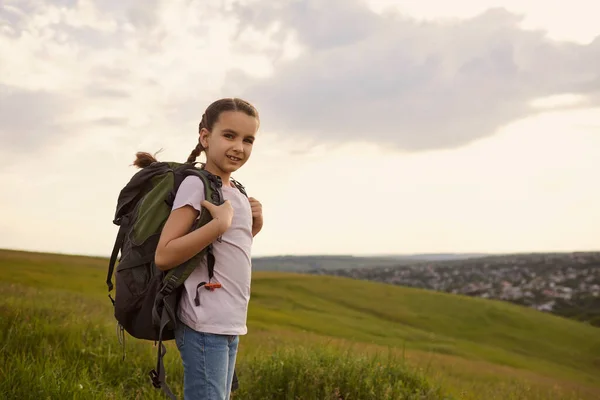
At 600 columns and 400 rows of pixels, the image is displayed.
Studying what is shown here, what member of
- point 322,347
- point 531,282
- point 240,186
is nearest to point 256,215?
point 240,186

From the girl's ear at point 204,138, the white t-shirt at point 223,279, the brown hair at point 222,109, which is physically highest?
the brown hair at point 222,109

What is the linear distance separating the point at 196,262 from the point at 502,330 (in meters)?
51.6

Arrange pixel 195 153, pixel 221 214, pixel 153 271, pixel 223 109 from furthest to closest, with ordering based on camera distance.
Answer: pixel 195 153, pixel 223 109, pixel 153 271, pixel 221 214

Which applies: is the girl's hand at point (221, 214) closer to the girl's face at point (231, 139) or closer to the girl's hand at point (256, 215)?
the girl's face at point (231, 139)

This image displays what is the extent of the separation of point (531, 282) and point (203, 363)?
118647 millimetres

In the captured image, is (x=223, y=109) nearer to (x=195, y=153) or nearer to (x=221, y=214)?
(x=195, y=153)

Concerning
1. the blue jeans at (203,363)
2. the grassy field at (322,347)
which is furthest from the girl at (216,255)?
the grassy field at (322,347)

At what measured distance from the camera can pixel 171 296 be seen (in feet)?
11.1

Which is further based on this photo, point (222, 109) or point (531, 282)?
point (531, 282)

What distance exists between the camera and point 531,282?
110 m

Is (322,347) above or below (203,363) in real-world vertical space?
below

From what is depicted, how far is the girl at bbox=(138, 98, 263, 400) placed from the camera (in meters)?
3.31

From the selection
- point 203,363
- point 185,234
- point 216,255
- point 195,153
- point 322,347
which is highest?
point 195,153

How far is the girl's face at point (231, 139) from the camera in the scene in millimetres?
3635
